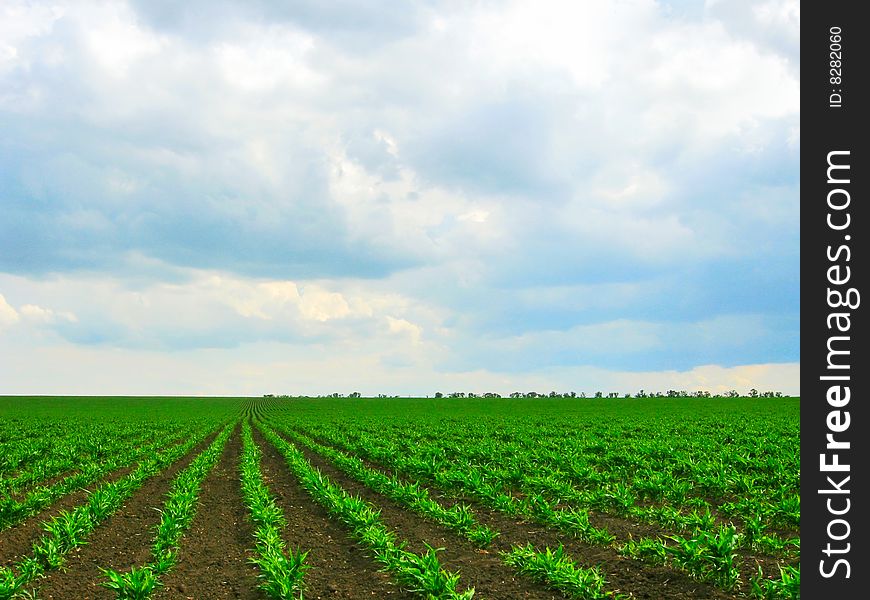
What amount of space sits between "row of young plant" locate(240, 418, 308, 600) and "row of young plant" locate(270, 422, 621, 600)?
3062 mm

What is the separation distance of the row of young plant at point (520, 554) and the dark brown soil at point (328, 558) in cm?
196

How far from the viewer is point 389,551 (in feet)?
35.5

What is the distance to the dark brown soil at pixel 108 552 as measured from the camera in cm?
1028

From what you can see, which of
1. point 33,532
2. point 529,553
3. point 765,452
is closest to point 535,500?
point 529,553

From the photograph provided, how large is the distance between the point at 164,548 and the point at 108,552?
1112mm

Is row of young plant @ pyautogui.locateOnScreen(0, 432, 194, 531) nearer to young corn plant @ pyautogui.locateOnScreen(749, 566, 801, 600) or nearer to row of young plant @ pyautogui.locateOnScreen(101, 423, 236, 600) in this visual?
row of young plant @ pyautogui.locateOnScreen(101, 423, 236, 600)

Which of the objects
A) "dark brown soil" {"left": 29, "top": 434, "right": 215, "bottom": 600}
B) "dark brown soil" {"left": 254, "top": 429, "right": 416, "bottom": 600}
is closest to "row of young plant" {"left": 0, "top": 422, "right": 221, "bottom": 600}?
"dark brown soil" {"left": 29, "top": 434, "right": 215, "bottom": 600}

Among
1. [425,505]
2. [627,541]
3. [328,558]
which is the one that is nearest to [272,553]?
[328,558]

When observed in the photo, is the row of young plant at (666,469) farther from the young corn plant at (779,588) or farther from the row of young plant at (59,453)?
the row of young plant at (59,453)

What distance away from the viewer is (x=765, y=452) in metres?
25.3

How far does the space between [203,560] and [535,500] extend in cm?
701

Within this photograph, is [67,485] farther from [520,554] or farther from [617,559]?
[617,559]
